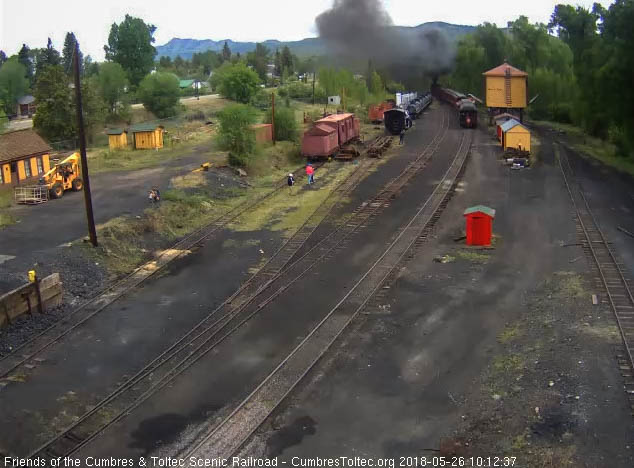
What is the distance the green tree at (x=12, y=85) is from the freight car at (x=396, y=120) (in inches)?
1996

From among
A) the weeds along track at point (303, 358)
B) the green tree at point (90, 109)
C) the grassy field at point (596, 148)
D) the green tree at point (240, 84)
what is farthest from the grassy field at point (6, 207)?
the green tree at point (240, 84)

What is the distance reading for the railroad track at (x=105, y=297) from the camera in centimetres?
1480

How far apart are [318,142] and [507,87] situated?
75.8 ft

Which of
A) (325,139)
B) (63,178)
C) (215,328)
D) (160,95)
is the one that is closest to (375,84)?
(160,95)

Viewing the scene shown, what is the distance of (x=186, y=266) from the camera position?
21422 millimetres

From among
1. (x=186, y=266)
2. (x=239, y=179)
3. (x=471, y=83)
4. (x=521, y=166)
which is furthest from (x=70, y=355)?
(x=471, y=83)

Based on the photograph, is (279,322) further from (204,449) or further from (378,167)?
(378,167)

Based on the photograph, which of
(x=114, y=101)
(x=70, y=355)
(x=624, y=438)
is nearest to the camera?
(x=624, y=438)

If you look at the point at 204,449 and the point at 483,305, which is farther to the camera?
the point at 483,305

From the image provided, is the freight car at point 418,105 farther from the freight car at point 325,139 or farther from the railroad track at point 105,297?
the railroad track at point 105,297

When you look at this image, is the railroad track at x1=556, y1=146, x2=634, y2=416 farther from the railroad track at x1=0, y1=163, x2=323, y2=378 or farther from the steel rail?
the railroad track at x1=0, y1=163, x2=323, y2=378

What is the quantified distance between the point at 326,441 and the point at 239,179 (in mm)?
25217

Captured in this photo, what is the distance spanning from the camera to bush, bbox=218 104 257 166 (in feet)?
121

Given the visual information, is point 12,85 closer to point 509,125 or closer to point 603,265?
point 509,125
